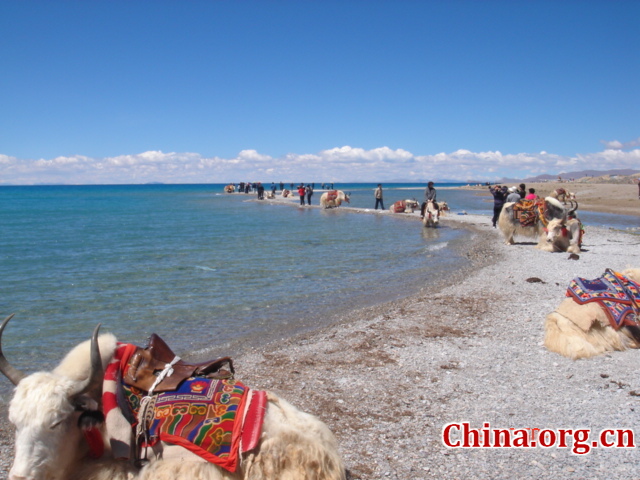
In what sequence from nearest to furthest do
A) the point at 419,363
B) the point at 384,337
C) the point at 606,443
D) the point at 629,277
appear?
1. the point at 606,443
2. the point at 419,363
3. the point at 629,277
4. the point at 384,337

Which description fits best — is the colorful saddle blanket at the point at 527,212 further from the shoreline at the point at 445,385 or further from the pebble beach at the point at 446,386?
the shoreline at the point at 445,385

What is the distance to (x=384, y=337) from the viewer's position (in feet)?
22.2

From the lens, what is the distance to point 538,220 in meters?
15.9

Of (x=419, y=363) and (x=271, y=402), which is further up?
(x=271, y=402)

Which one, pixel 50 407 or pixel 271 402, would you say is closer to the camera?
pixel 50 407

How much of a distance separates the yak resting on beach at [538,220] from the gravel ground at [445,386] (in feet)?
21.4

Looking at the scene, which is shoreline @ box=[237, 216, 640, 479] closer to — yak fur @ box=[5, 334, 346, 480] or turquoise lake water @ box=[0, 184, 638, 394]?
yak fur @ box=[5, 334, 346, 480]

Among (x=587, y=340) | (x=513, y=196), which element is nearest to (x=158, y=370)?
(x=587, y=340)

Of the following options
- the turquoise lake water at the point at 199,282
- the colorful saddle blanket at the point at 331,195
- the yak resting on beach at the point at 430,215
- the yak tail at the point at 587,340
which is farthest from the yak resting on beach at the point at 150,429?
the colorful saddle blanket at the point at 331,195

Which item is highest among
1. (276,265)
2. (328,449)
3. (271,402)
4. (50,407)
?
(50,407)

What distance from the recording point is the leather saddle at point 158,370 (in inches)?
109

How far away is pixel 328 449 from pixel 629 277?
5.51 meters

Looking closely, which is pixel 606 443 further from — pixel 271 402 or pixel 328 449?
pixel 271 402

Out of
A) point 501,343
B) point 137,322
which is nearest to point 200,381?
point 501,343
